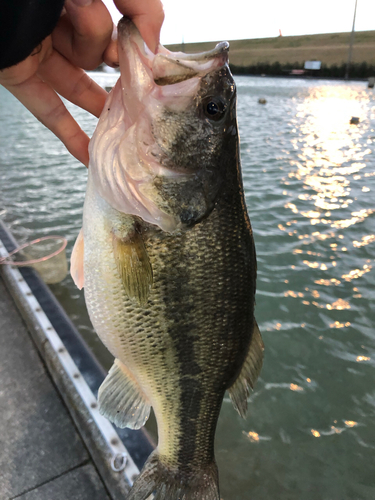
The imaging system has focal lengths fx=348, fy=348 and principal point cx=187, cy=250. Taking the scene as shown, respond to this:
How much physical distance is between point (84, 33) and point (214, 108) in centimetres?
63

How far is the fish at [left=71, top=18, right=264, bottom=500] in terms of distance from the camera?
1.28 m

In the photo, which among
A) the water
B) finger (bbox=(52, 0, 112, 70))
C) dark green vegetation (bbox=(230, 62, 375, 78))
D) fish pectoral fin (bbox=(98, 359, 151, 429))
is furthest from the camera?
dark green vegetation (bbox=(230, 62, 375, 78))

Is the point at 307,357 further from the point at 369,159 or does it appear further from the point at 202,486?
the point at 369,159

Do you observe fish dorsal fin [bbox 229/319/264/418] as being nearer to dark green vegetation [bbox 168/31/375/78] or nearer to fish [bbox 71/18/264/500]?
fish [bbox 71/18/264/500]

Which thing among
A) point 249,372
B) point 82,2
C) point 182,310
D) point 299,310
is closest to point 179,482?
point 249,372

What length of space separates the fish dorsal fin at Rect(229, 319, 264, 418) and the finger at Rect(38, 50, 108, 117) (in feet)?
4.61

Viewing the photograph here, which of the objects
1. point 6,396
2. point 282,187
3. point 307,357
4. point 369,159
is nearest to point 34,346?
point 6,396

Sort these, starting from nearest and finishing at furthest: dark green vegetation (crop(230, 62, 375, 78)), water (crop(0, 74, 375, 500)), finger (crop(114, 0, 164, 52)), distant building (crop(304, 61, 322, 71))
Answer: finger (crop(114, 0, 164, 52)) < water (crop(0, 74, 375, 500)) < dark green vegetation (crop(230, 62, 375, 78)) < distant building (crop(304, 61, 322, 71))

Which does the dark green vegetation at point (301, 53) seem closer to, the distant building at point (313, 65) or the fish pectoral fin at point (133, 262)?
the distant building at point (313, 65)

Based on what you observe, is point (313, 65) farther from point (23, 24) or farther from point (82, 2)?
point (23, 24)

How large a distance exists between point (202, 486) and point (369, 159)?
11385 millimetres

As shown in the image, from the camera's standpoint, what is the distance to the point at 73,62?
5.42 feet

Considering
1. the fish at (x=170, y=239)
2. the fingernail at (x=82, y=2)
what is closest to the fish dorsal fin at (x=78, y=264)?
the fish at (x=170, y=239)

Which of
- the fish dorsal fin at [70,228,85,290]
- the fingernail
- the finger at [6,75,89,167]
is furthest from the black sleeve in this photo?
the fish dorsal fin at [70,228,85,290]
